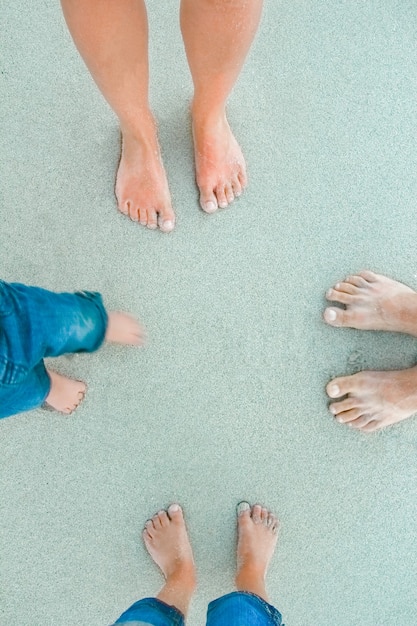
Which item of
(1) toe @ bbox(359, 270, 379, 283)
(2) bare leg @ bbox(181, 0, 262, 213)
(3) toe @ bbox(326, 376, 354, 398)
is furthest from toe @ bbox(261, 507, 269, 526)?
(2) bare leg @ bbox(181, 0, 262, 213)

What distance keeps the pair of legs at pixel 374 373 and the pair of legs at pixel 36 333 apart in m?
0.43

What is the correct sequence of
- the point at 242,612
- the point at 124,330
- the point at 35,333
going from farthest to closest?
the point at 124,330 < the point at 242,612 < the point at 35,333

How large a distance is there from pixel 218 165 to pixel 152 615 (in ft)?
2.49

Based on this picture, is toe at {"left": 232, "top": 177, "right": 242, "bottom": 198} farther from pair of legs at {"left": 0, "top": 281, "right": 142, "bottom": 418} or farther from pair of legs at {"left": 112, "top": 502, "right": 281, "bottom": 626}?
pair of legs at {"left": 112, "top": 502, "right": 281, "bottom": 626}

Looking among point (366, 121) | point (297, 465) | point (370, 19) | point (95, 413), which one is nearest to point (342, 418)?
point (297, 465)

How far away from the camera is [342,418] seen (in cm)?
104

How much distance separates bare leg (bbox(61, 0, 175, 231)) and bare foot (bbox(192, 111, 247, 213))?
71mm

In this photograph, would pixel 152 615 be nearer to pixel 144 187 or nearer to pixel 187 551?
pixel 187 551

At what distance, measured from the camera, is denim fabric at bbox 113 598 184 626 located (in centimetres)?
83

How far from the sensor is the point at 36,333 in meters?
0.74

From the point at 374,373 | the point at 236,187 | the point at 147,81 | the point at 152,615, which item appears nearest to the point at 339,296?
the point at 374,373

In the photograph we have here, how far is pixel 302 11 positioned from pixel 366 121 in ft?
0.83

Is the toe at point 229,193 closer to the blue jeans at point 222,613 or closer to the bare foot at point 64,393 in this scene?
the bare foot at point 64,393

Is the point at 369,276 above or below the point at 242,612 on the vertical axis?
above
